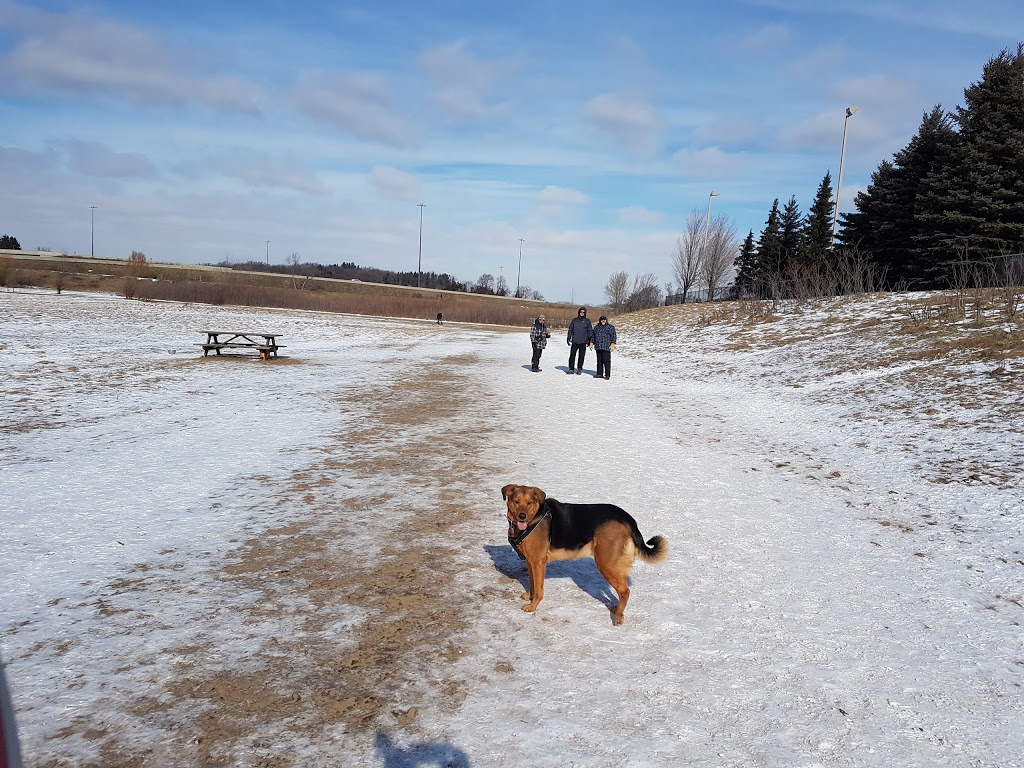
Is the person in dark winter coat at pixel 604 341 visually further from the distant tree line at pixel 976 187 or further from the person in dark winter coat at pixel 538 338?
the distant tree line at pixel 976 187

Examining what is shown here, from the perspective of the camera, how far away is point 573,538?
403 cm

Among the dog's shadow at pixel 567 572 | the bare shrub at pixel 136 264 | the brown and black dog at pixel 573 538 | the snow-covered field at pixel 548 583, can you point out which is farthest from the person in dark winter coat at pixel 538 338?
the bare shrub at pixel 136 264

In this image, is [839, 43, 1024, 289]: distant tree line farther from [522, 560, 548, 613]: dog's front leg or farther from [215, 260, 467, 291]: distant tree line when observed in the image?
[215, 260, 467, 291]: distant tree line

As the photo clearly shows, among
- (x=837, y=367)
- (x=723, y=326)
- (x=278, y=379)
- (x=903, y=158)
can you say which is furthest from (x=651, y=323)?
(x=278, y=379)

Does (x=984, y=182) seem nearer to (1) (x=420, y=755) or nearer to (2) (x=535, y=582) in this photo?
→ (2) (x=535, y=582)

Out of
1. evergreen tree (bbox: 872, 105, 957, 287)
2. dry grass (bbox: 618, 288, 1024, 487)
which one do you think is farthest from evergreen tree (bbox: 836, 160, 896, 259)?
dry grass (bbox: 618, 288, 1024, 487)

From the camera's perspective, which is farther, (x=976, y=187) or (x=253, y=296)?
(x=253, y=296)

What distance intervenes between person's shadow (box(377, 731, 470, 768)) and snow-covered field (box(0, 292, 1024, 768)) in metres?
0.01

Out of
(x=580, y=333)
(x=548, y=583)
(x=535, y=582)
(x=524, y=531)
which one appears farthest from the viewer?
(x=580, y=333)

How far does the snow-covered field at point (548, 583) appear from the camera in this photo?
2838 millimetres

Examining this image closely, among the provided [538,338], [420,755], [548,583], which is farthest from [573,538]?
[538,338]

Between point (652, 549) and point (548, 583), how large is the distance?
1.05m

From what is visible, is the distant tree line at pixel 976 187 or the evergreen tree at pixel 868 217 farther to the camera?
the evergreen tree at pixel 868 217

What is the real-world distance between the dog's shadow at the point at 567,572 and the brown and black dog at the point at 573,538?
30cm
